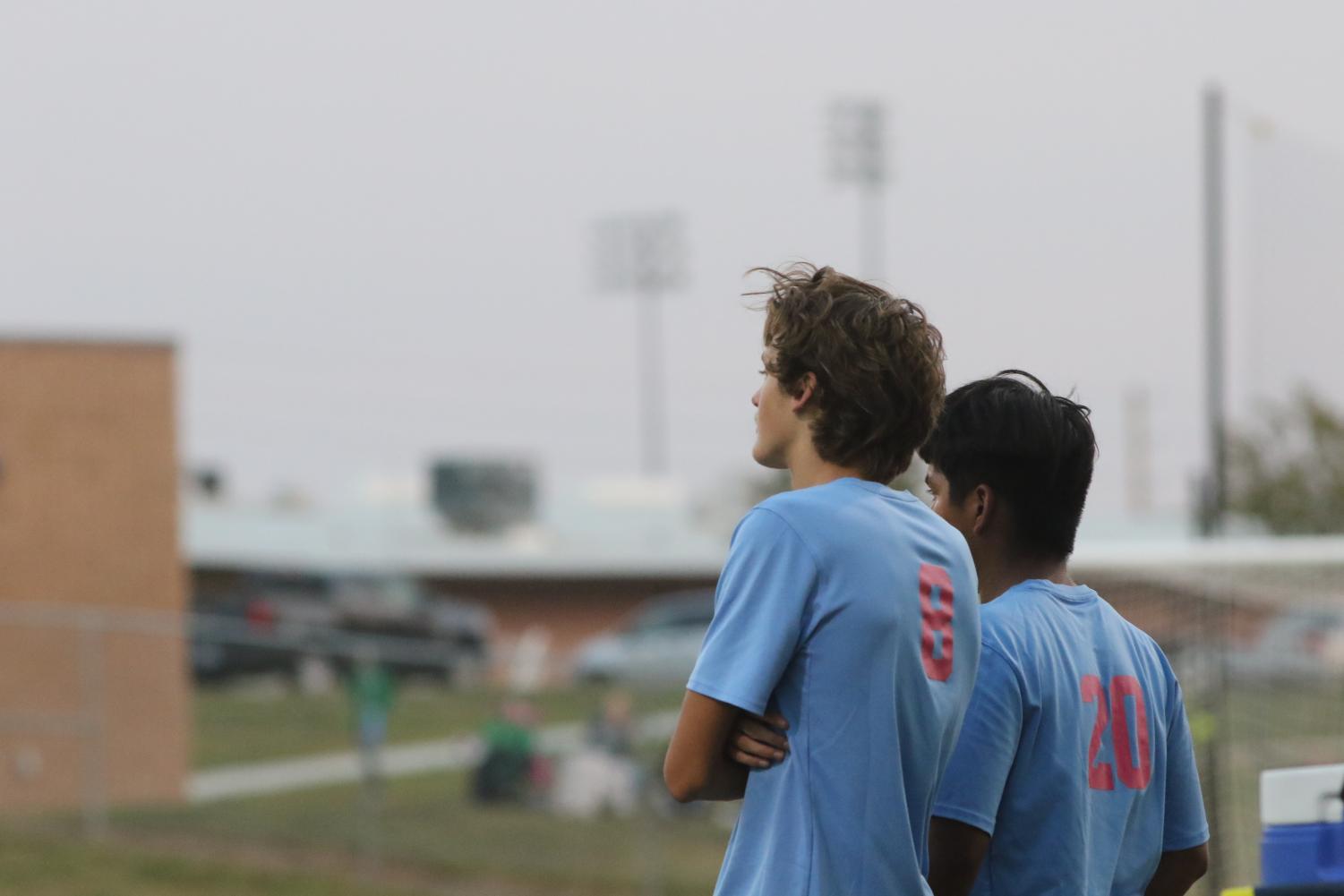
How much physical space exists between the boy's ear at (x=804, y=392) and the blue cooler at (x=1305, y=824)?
3.59 ft

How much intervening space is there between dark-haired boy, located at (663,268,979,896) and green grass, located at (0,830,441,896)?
1061cm

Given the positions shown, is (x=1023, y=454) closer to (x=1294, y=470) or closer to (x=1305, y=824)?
→ (x=1305, y=824)

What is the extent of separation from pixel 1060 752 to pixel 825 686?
0.48 metres

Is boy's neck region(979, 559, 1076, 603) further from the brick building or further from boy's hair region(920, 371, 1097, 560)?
the brick building

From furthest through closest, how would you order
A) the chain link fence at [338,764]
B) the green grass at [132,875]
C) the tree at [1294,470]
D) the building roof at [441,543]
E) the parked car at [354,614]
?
the building roof at [441,543] → the parked car at [354,614] → the tree at [1294,470] → the chain link fence at [338,764] → the green grass at [132,875]

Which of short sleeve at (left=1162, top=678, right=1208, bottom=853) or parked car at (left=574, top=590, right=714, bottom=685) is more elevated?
short sleeve at (left=1162, top=678, right=1208, bottom=853)

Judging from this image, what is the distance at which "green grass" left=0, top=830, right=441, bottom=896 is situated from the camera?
1193 centimetres

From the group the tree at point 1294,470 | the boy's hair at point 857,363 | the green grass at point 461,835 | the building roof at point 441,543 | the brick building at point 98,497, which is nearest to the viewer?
the boy's hair at point 857,363

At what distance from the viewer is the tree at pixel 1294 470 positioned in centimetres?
1909

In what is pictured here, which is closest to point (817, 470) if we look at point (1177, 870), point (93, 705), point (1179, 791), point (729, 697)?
point (729, 697)

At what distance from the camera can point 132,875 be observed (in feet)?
40.9

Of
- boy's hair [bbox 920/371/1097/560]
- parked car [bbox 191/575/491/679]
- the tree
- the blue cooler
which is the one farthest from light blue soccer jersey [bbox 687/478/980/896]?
parked car [bbox 191/575/491/679]

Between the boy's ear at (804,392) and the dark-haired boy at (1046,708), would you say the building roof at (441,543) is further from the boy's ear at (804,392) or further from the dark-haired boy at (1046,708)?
the boy's ear at (804,392)

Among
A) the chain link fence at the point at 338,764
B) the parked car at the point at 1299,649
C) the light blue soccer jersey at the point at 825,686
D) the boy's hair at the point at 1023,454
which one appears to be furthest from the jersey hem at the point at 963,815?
the chain link fence at the point at 338,764
